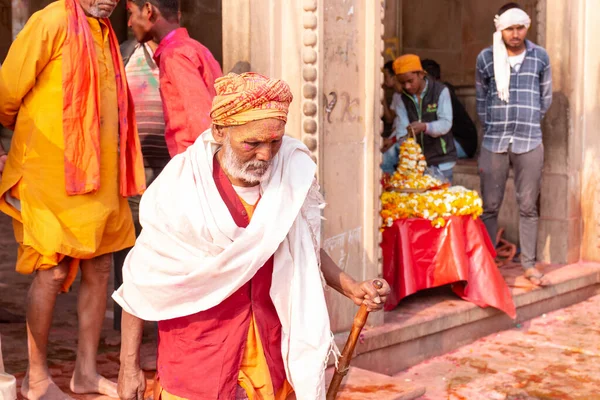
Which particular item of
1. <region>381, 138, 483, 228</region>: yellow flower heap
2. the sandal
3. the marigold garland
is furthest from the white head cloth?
the sandal

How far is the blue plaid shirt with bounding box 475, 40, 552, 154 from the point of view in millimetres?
7938

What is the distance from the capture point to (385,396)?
507 centimetres

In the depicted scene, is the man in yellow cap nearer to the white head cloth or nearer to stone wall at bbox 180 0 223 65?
the white head cloth

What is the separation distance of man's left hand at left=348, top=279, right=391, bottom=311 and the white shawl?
13cm

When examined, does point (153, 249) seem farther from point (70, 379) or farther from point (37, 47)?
point (70, 379)

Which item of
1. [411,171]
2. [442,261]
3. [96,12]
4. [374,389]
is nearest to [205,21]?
[411,171]

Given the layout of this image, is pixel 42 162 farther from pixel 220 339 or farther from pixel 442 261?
pixel 442 261

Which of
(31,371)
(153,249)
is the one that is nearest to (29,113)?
(31,371)

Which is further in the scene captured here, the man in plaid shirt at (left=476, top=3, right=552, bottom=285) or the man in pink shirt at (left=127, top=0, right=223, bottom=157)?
the man in plaid shirt at (left=476, top=3, right=552, bottom=285)

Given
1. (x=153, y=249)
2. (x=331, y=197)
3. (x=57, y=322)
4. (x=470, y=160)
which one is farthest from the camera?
(x=470, y=160)

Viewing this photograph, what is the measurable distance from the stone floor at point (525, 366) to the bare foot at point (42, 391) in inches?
87.7

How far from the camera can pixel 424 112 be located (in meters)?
8.13

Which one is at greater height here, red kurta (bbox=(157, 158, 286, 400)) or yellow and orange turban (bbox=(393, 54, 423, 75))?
yellow and orange turban (bbox=(393, 54, 423, 75))

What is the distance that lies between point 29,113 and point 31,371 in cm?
124
